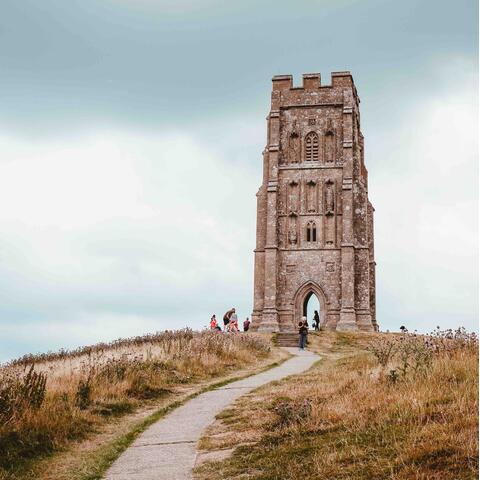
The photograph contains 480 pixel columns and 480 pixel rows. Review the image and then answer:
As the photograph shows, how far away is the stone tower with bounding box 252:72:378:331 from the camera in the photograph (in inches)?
1711

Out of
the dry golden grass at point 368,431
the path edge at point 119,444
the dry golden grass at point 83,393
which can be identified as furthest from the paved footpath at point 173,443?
the dry golden grass at point 83,393

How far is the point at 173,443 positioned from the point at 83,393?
3533 mm

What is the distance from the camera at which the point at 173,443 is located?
930cm

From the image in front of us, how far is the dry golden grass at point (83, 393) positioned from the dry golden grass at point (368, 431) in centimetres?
227

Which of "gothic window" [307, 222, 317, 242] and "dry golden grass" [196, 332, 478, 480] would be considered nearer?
"dry golden grass" [196, 332, 478, 480]

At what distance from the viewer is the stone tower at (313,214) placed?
4347 centimetres

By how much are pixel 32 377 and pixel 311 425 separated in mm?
5421

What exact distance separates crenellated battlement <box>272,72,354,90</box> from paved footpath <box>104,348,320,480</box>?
3542cm

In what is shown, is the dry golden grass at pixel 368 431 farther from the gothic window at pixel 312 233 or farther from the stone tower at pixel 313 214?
the gothic window at pixel 312 233

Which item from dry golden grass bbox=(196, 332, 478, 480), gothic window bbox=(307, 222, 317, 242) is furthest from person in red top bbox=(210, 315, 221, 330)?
dry golden grass bbox=(196, 332, 478, 480)

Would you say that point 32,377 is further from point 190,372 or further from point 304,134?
point 304,134

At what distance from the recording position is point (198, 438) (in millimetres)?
9484

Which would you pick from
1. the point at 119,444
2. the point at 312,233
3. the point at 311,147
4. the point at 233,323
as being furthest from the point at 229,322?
the point at 119,444

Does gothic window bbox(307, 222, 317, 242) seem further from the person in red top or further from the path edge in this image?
the path edge
